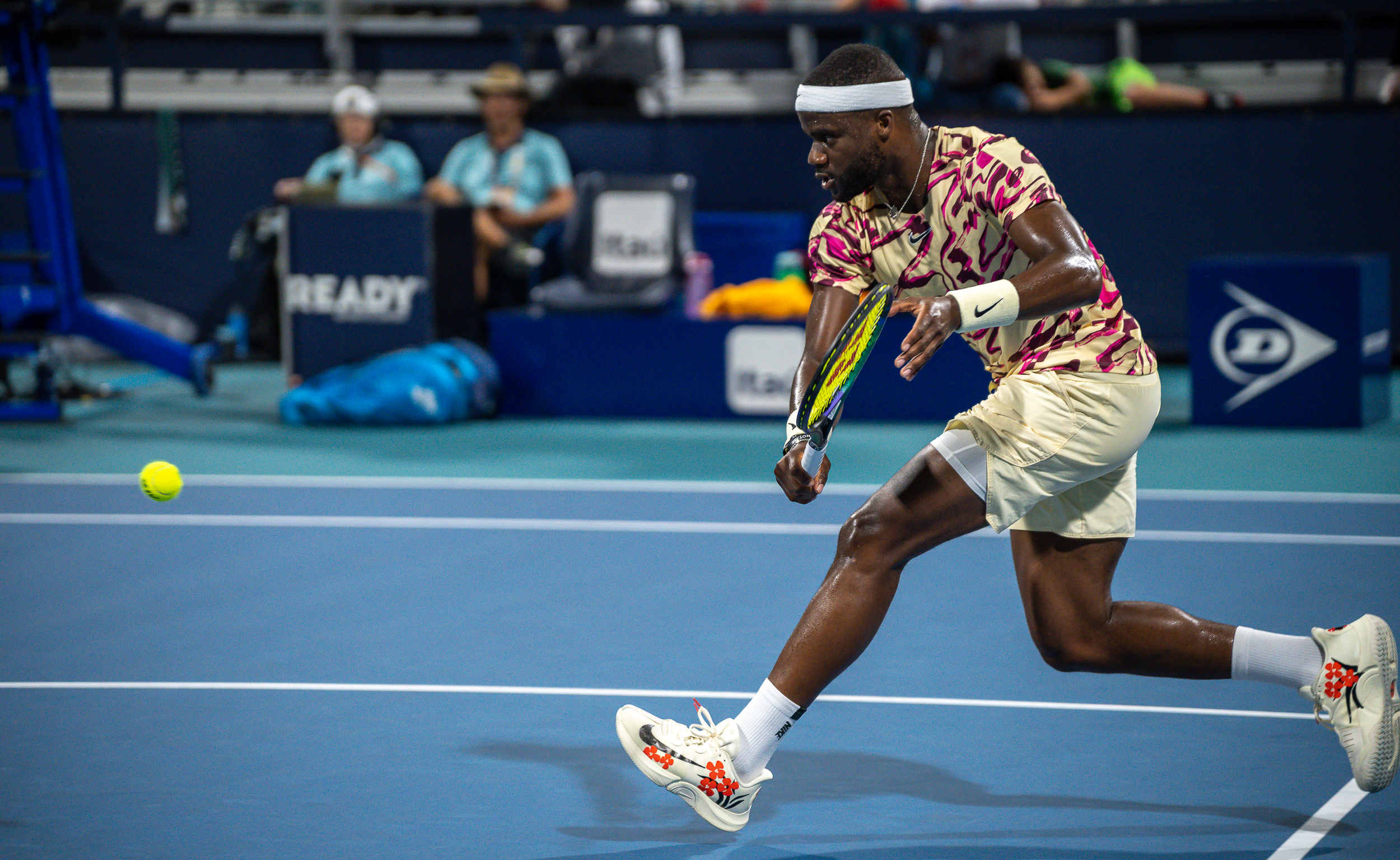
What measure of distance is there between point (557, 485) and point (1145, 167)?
524 cm

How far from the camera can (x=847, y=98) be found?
323cm

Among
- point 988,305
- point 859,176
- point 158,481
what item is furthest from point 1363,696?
point 158,481

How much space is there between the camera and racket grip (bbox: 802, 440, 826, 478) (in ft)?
10.5

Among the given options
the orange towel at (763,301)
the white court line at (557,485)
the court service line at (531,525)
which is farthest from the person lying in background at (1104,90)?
the court service line at (531,525)

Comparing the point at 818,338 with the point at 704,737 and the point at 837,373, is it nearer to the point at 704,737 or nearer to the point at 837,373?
the point at 837,373

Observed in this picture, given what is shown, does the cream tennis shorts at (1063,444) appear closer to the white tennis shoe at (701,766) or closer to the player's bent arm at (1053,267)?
the player's bent arm at (1053,267)

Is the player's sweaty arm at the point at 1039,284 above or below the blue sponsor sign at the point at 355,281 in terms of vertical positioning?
above

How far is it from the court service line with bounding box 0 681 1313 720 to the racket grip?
1096mm

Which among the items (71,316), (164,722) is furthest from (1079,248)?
(71,316)

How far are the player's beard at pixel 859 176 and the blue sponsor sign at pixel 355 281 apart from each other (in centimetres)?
675

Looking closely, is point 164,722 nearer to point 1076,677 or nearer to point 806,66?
point 1076,677

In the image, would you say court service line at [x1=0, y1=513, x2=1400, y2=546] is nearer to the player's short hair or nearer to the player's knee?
the player's knee

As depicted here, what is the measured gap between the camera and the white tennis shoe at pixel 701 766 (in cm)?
319

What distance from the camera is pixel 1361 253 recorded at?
35.3ft
